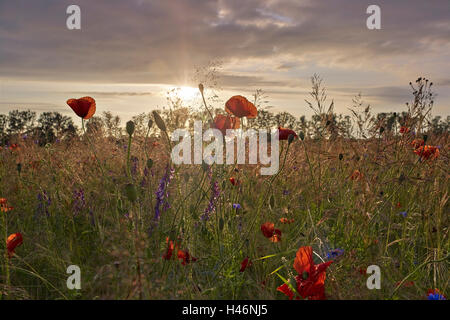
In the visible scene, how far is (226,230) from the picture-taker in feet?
5.51

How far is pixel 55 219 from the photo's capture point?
2.06 m

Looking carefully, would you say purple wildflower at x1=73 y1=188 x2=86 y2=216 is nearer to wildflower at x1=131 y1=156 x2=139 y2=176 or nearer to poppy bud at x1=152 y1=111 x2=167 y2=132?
wildflower at x1=131 y1=156 x2=139 y2=176

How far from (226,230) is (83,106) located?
91 centimetres

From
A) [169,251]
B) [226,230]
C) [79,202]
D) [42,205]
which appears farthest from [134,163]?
[169,251]

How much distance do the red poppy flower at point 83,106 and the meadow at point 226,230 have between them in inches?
0.4

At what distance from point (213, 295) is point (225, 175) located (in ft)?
2.25

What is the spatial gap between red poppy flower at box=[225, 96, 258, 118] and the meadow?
26 millimetres

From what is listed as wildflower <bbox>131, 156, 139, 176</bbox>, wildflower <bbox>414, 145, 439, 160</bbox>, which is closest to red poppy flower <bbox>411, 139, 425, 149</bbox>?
wildflower <bbox>414, 145, 439, 160</bbox>

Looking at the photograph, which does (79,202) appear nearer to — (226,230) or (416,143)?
(226,230)

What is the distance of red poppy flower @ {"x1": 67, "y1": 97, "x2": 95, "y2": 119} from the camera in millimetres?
1604

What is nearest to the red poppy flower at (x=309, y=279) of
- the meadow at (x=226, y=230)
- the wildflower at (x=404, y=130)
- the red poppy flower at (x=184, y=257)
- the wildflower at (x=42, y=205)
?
the meadow at (x=226, y=230)
